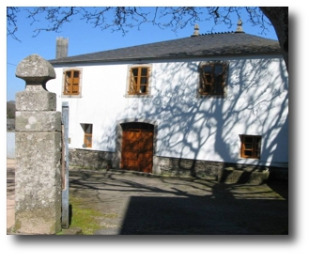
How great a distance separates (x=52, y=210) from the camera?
389 centimetres

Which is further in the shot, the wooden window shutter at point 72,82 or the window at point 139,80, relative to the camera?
the wooden window shutter at point 72,82

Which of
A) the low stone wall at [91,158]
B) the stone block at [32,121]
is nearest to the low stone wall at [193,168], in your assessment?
the low stone wall at [91,158]

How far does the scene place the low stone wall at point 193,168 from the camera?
1123cm

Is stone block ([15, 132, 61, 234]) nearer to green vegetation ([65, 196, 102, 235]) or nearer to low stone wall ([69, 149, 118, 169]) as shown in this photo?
green vegetation ([65, 196, 102, 235])

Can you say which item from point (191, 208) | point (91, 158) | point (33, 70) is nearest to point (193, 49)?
point (91, 158)

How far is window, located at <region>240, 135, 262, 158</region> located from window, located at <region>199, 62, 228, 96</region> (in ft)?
6.16

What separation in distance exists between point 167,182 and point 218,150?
2344 millimetres

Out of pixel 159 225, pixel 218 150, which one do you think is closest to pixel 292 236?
pixel 159 225

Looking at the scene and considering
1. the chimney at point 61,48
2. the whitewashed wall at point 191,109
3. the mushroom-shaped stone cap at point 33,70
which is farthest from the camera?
the chimney at point 61,48

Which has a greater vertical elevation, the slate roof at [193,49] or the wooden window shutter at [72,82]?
the slate roof at [193,49]

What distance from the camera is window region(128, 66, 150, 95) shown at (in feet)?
45.2

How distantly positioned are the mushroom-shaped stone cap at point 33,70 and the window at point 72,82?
11467 millimetres

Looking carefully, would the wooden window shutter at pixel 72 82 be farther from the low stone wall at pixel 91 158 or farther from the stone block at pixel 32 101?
the stone block at pixel 32 101

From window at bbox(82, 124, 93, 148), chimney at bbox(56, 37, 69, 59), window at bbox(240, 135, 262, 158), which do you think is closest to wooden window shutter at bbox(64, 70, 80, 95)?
window at bbox(82, 124, 93, 148)
